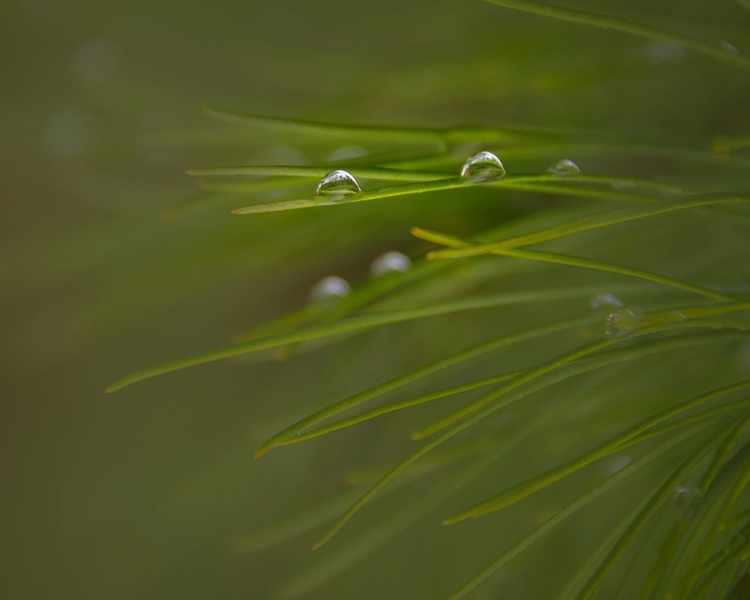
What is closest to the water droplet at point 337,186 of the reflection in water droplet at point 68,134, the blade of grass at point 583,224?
the blade of grass at point 583,224

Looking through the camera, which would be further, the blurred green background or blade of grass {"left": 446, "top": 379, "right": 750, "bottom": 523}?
the blurred green background

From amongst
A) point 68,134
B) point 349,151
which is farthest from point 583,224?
point 68,134

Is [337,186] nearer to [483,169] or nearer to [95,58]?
[483,169]

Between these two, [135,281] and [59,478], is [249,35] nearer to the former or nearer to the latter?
[135,281]

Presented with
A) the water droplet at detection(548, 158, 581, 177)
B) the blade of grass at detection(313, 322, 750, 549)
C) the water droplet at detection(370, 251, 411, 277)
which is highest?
the water droplet at detection(370, 251, 411, 277)

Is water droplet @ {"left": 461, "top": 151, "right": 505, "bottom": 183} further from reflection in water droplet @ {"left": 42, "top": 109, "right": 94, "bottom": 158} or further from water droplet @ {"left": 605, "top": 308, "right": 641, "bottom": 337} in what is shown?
reflection in water droplet @ {"left": 42, "top": 109, "right": 94, "bottom": 158}

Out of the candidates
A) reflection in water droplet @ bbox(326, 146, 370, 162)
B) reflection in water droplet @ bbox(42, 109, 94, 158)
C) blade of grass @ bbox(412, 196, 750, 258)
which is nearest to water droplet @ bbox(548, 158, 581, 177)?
blade of grass @ bbox(412, 196, 750, 258)
